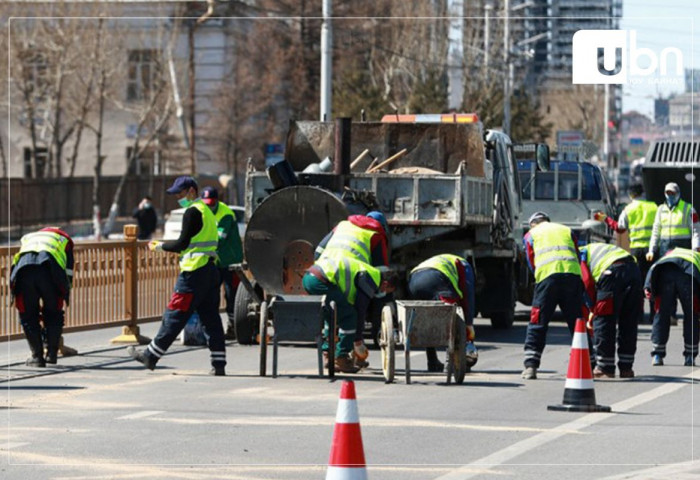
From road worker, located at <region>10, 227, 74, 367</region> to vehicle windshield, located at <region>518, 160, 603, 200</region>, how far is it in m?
12.2

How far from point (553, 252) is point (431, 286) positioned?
47.5 inches

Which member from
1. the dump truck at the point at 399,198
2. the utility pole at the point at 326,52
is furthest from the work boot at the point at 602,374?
the utility pole at the point at 326,52

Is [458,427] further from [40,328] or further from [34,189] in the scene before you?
[34,189]

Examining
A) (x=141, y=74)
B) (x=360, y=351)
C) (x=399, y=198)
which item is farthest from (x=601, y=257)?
(x=141, y=74)

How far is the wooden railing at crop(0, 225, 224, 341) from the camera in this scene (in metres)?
17.4

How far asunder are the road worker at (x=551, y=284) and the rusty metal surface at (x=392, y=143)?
527cm

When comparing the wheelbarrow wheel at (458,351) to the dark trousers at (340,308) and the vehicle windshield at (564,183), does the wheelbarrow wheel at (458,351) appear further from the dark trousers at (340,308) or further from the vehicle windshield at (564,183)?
the vehicle windshield at (564,183)

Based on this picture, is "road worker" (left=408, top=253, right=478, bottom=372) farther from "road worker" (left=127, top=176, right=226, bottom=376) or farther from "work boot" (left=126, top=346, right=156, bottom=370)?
"work boot" (left=126, top=346, right=156, bottom=370)

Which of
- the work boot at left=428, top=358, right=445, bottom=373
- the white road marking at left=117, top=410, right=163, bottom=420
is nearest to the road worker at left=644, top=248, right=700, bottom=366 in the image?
the work boot at left=428, top=358, right=445, bottom=373

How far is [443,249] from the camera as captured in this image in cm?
1925

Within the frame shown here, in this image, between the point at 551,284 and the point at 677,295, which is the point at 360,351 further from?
the point at 677,295

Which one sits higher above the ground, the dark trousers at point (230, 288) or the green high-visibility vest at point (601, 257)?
the green high-visibility vest at point (601, 257)

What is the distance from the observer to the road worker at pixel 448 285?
15.3 meters

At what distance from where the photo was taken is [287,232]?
17953 mm
